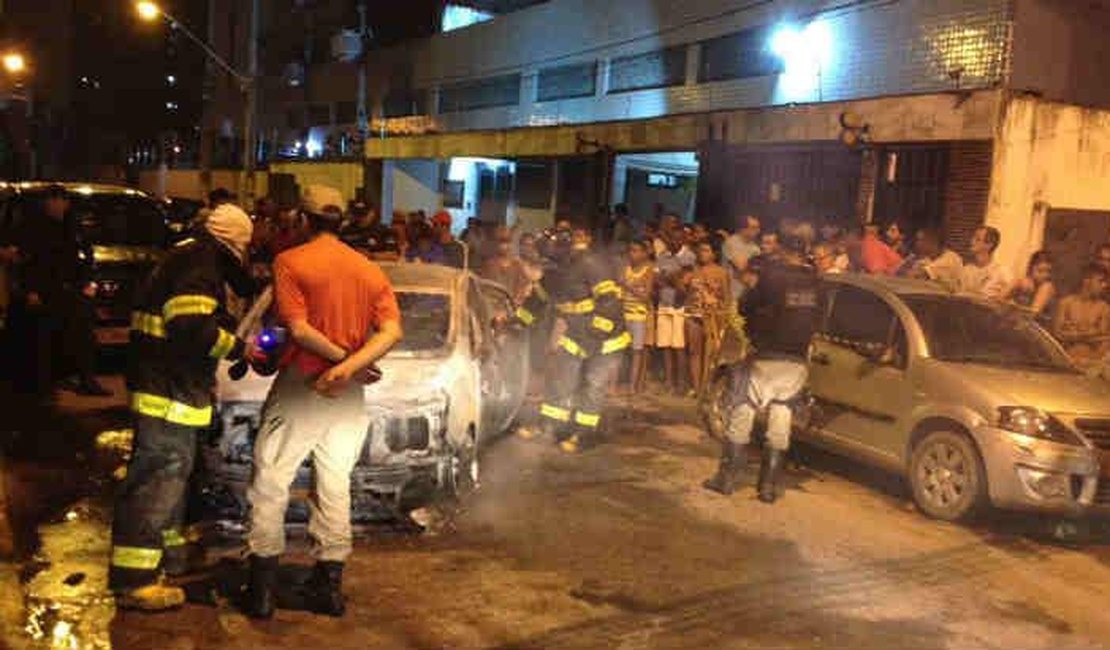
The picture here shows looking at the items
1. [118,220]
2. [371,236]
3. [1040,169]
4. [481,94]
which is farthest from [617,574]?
[481,94]

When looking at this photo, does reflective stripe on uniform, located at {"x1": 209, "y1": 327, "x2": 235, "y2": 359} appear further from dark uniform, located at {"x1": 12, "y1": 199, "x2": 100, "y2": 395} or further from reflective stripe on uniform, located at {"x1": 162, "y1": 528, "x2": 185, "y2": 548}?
dark uniform, located at {"x1": 12, "y1": 199, "x2": 100, "y2": 395}

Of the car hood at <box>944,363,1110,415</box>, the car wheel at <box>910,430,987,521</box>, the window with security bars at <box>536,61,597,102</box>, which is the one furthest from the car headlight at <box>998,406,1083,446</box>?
the window with security bars at <box>536,61,597,102</box>

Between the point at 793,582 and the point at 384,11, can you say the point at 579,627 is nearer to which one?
the point at 793,582

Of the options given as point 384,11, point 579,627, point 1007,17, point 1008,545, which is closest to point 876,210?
point 1007,17

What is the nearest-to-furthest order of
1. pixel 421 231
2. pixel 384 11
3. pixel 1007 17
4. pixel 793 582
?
pixel 793 582 → pixel 421 231 → pixel 1007 17 → pixel 384 11

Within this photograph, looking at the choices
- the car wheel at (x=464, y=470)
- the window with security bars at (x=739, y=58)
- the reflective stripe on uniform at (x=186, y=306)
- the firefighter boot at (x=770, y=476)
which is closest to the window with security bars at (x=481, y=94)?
the window with security bars at (x=739, y=58)

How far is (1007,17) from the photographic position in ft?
43.5

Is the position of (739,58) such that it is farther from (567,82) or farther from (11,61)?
(11,61)

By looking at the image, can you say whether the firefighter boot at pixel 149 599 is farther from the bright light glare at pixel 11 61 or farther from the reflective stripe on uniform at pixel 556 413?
the bright light glare at pixel 11 61

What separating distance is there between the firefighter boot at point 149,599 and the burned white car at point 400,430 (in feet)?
2.31

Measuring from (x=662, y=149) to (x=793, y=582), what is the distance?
40.1ft

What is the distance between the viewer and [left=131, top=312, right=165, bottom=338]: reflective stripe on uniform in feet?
16.2

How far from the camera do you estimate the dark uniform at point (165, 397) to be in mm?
4887

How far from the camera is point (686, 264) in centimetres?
1228
